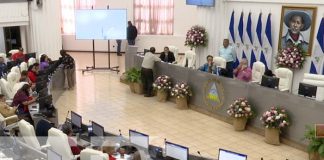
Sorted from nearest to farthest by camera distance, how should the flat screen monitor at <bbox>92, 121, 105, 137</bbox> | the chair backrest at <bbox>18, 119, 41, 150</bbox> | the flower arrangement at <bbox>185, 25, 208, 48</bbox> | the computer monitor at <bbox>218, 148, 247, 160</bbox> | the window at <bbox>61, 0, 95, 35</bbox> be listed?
the computer monitor at <bbox>218, 148, 247, 160</bbox> < the chair backrest at <bbox>18, 119, 41, 150</bbox> < the flat screen monitor at <bbox>92, 121, 105, 137</bbox> < the flower arrangement at <bbox>185, 25, 208, 48</bbox> < the window at <bbox>61, 0, 95, 35</bbox>

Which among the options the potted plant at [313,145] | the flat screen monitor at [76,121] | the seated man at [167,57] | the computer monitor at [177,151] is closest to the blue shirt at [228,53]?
the seated man at [167,57]

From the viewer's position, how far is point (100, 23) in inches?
641

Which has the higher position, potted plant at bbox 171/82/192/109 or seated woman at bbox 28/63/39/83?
seated woman at bbox 28/63/39/83

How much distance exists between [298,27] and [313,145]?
4977 millimetres

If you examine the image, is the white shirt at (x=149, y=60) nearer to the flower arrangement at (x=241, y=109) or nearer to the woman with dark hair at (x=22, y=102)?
the flower arrangement at (x=241, y=109)

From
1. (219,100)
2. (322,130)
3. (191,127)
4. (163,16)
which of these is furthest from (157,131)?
(163,16)

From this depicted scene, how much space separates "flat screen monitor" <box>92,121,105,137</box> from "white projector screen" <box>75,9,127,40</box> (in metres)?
9.07

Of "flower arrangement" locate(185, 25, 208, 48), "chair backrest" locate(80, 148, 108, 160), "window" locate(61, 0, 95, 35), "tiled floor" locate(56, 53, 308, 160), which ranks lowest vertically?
"tiled floor" locate(56, 53, 308, 160)

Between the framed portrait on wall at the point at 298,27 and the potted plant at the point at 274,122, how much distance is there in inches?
138

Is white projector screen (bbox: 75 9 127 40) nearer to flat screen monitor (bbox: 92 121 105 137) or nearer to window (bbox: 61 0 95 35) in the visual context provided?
window (bbox: 61 0 95 35)

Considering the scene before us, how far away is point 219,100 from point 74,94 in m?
5.04

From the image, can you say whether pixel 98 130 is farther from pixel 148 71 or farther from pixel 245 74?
pixel 148 71

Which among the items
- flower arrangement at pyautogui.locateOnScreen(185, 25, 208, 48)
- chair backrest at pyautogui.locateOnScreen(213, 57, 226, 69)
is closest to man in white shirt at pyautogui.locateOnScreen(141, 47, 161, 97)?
chair backrest at pyautogui.locateOnScreen(213, 57, 226, 69)

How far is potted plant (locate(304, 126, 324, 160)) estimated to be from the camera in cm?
793
